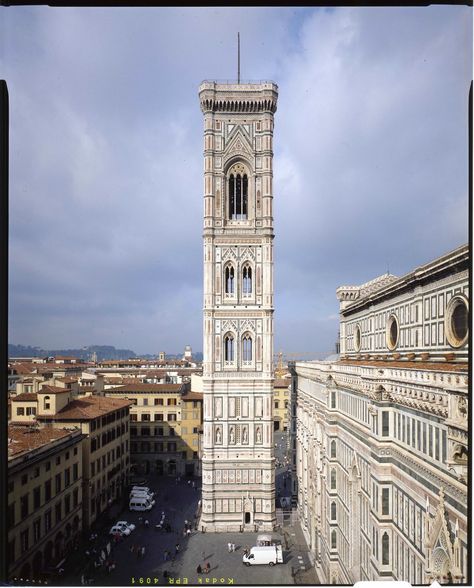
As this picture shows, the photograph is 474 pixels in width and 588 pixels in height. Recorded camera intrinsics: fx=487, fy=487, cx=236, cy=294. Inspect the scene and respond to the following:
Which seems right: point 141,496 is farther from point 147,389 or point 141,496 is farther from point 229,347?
point 229,347

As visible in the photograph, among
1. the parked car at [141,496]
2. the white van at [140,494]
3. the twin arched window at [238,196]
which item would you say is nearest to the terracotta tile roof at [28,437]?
the parked car at [141,496]

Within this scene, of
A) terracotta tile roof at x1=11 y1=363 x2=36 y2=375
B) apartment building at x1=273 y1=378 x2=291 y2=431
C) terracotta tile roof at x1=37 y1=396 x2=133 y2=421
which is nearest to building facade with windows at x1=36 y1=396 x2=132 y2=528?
terracotta tile roof at x1=37 y1=396 x2=133 y2=421

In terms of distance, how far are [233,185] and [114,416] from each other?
571 inches

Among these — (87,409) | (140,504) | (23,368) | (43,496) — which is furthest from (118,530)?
(23,368)

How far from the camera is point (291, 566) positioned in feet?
62.6

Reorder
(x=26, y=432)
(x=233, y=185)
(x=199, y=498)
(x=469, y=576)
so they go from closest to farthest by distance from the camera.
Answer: (x=469, y=576)
(x=26, y=432)
(x=233, y=185)
(x=199, y=498)

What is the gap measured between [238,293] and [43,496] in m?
13.5

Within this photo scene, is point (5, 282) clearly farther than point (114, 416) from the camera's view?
No

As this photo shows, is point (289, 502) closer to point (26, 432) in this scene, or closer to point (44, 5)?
point (26, 432)

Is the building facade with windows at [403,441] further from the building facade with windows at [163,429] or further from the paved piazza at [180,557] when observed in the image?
the building facade with windows at [163,429]

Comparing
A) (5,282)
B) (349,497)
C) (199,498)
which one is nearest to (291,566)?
(349,497)

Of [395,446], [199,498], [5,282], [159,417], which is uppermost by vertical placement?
[5,282]

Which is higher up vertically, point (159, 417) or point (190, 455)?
point (159, 417)

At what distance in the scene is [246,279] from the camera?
26.4 meters
